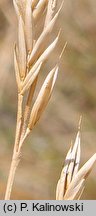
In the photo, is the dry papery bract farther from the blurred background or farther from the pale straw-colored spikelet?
the blurred background

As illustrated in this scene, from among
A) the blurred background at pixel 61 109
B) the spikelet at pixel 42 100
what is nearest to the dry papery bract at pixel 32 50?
the spikelet at pixel 42 100

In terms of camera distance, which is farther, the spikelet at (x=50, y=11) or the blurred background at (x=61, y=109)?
the blurred background at (x=61, y=109)

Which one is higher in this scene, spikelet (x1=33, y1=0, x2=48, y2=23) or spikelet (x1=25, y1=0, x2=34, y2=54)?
spikelet (x1=33, y1=0, x2=48, y2=23)

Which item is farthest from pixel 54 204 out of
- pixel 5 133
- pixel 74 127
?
pixel 74 127

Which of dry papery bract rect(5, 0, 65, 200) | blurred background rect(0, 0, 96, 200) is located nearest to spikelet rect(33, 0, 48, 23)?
dry papery bract rect(5, 0, 65, 200)

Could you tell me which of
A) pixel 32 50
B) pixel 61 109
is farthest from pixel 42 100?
pixel 61 109

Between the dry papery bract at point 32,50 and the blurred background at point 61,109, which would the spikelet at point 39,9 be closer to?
the dry papery bract at point 32,50

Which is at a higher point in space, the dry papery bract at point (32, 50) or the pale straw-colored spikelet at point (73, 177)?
the dry papery bract at point (32, 50)
